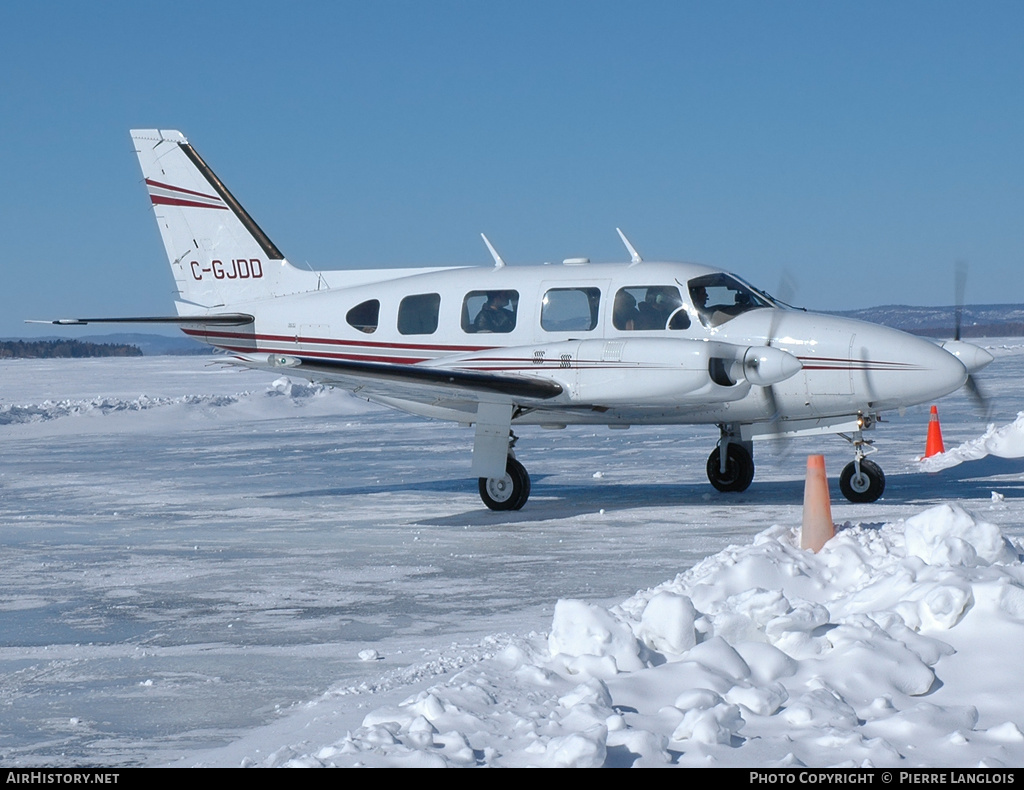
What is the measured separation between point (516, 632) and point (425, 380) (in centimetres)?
501

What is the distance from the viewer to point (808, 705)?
4.49 m

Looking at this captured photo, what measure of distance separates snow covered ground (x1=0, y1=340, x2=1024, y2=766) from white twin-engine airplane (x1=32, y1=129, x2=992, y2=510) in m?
0.89

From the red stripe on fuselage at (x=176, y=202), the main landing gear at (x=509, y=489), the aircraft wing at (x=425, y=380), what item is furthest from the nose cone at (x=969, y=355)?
the red stripe on fuselage at (x=176, y=202)

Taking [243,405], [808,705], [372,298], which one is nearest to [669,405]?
[372,298]

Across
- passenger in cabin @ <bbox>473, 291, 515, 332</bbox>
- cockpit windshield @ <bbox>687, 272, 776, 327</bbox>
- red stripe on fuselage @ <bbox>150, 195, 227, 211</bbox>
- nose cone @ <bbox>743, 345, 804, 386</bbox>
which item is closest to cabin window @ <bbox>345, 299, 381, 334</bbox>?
passenger in cabin @ <bbox>473, 291, 515, 332</bbox>

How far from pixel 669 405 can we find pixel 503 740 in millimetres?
7125

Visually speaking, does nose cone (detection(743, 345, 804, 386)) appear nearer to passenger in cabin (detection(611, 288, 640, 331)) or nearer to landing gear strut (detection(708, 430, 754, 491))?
passenger in cabin (detection(611, 288, 640, 331))

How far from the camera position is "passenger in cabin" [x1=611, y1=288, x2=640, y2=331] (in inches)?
463

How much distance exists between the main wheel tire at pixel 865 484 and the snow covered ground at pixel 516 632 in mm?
178

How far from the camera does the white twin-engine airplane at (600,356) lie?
35.8ft

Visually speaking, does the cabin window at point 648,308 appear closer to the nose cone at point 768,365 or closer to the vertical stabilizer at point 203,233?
the nose cone at point 768,365

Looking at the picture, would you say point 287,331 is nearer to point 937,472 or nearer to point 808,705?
point 937,472

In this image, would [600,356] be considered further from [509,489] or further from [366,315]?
[366,315]

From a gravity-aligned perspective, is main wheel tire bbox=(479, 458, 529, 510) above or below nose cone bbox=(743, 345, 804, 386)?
below
